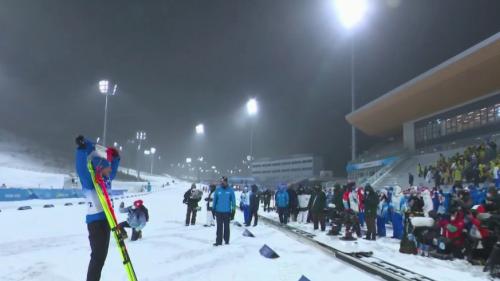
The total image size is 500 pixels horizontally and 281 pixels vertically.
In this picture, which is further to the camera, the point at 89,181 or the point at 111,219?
the point at 89,181

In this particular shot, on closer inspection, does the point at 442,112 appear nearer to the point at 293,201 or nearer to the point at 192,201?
the point at 293,201

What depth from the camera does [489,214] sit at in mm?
8172

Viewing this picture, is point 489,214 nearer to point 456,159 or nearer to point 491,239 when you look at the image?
point 491,239

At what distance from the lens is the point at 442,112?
3634 centimetres

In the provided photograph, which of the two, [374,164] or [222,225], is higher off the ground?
[374,164]

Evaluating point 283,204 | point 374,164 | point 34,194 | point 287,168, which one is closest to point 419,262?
point 283,204

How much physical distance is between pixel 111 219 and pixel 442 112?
38.6 m

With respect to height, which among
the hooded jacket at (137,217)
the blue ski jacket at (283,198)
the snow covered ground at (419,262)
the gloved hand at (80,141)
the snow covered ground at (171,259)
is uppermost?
the gloved hand at (80,141)

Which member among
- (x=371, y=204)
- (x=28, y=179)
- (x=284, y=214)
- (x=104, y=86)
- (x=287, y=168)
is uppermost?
(x=104, y=86)

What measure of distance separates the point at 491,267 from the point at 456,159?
19956 mm

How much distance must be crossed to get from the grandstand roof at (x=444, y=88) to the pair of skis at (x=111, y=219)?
1140 inches

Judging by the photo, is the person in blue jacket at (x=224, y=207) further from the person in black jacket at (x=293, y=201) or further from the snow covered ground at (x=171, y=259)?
the person in black jacket at (x=293, y=201)

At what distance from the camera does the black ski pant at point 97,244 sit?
13.7ft

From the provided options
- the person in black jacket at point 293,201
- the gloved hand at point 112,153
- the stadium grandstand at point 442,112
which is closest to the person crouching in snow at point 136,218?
the gloved hand at point 112,153
